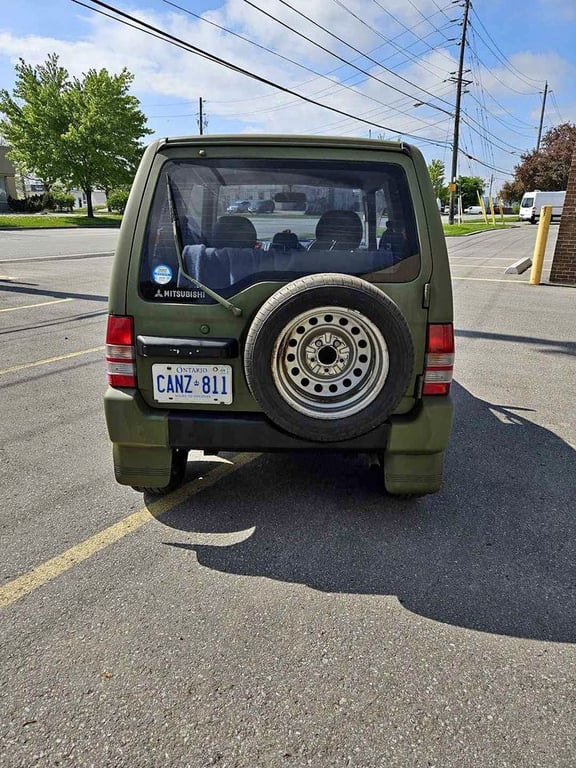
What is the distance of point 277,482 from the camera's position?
362 centimetres

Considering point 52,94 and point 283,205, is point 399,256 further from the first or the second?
point 52,94

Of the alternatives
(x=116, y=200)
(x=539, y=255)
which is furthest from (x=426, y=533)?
(x=116, y=200)

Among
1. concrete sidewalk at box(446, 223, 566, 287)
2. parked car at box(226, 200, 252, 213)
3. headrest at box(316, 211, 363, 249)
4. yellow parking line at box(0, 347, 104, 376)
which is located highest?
parked car at box(226, 200, 252, 213)

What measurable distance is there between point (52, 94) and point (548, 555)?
42753 millimetres

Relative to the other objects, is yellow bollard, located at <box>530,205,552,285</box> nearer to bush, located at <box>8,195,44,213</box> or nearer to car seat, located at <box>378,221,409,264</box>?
car seat, located at <box>378,221,409,264</box>

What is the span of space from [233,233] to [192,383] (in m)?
0.78

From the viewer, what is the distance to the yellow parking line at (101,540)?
8.41 ft

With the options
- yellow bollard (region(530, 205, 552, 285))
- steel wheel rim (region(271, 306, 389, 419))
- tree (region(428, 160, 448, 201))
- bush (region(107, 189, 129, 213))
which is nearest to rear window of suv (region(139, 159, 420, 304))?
steel wheel rim (region(271, 306, 389, 419))

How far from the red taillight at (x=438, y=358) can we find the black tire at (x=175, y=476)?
1406mm

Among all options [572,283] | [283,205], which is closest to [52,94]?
[572,283]

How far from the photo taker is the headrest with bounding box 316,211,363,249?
2.93 meters

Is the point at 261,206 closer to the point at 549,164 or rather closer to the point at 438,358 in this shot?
the point at 438,358

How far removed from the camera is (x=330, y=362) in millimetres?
2742

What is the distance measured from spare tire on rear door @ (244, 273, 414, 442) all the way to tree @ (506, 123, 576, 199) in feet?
217
